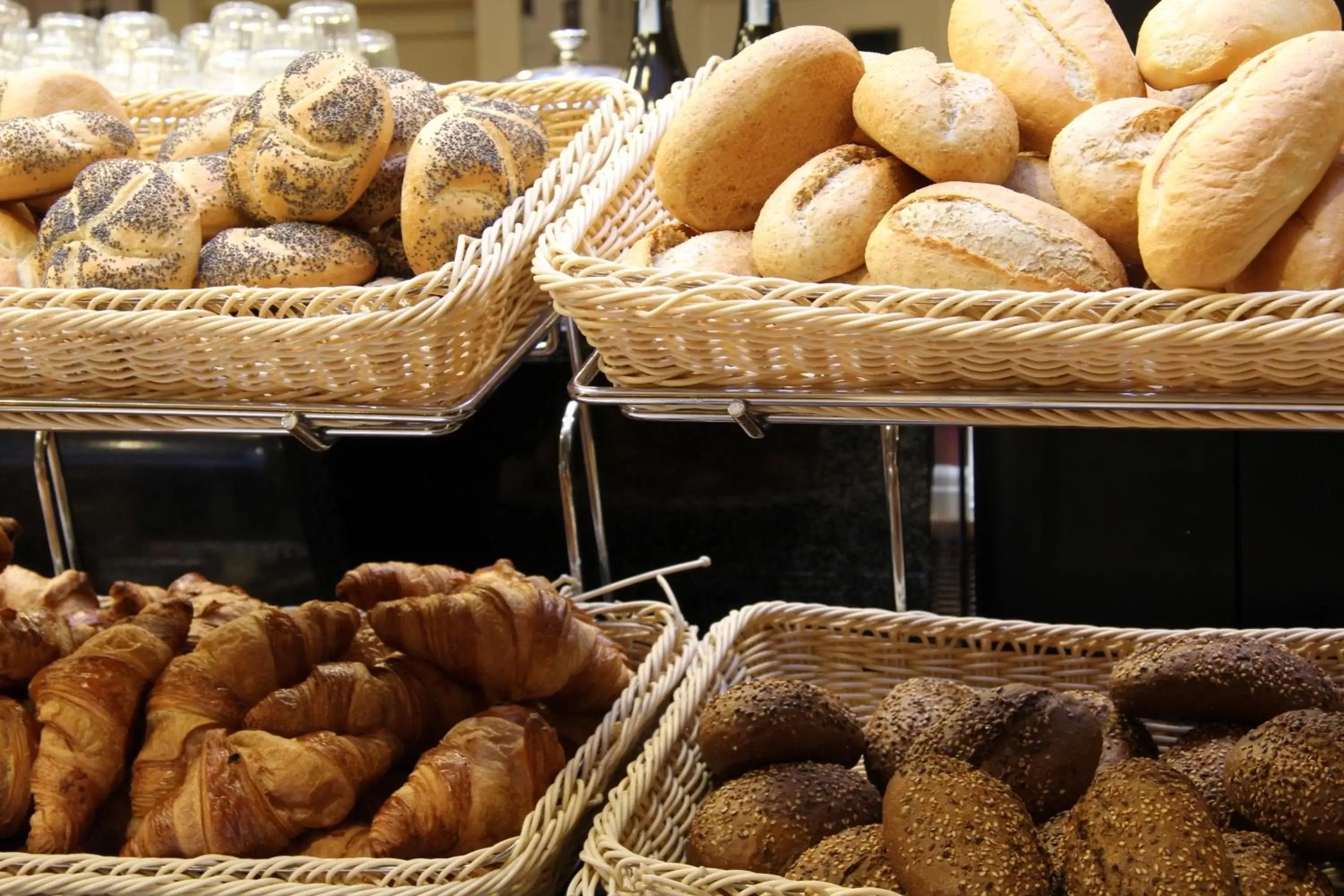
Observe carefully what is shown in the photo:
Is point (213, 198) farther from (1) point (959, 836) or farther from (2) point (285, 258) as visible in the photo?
(1) point (959, 836)

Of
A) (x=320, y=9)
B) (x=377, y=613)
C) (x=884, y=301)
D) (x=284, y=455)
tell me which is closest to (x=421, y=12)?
(x=320, y=9)

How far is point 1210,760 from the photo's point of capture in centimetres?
109

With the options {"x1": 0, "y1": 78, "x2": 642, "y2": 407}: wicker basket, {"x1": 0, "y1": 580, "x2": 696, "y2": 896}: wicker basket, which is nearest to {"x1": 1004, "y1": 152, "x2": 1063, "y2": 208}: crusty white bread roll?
{"x1": 0, "y1": 78, "x2": 642, "y2": 407}: wicker basket

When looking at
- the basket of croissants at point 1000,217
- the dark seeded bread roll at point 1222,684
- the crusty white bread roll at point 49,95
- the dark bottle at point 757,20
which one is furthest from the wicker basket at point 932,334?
the dark bottle at point 757,20

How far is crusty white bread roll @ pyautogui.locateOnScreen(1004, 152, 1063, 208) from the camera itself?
104 centimetres

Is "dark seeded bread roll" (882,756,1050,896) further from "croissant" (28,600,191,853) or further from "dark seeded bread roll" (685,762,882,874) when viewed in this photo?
"croissant" (28,600,191,853)

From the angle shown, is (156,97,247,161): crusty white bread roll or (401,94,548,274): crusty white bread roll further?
(156,97,247,161): crusty white bread roll

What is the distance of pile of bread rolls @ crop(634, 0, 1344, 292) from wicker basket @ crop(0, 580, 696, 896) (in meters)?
0.48

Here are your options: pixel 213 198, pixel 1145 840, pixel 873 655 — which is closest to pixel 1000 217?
pixel 1145 840

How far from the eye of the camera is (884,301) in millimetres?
868

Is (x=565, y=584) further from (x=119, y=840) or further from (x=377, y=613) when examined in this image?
(x=119, y=840)

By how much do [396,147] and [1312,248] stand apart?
86 cm

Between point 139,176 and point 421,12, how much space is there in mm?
3018

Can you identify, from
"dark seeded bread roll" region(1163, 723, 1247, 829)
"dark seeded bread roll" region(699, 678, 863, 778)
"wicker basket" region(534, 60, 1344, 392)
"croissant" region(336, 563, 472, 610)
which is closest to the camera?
"wicker basket" region(534, 60, 1344, 392)
